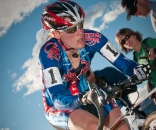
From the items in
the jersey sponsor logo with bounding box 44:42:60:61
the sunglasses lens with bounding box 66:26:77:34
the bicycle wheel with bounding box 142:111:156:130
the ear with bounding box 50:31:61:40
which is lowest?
A: the bicycle wheel with bounding box 142:111:156:130

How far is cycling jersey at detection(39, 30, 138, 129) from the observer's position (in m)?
1.65

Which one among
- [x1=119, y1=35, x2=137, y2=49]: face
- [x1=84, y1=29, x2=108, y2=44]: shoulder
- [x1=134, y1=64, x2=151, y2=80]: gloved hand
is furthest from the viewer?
[x1=119, y1=35, x2=137, y2=49]: face

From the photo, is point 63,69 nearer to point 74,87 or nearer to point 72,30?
point 74,87

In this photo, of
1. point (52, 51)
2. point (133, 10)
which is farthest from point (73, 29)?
point (133, 10)

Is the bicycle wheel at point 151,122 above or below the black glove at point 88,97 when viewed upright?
below

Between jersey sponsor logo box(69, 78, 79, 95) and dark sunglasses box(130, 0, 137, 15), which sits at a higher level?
dark sunglasses box(130, 0, 137, 15)

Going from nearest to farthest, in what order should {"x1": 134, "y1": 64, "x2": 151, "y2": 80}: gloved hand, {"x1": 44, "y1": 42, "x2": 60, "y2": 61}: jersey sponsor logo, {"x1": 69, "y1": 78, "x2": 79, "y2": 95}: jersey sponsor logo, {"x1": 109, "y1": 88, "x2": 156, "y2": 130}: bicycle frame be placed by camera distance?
{"x1": 109, "y1": 88, "x2": 156, "y2": 130}: bicycle frame, {"x1": 134, "y1": 64, "x2": 151, "y2": 80}: gloved hand, {"x1": 44, "y1": 42, "x2": 60, "y2": 61}: jersey sponsor logo, {"x1": 69, "y1": 78, "x2": 79, "y2": 95}: jersey sponsor logo

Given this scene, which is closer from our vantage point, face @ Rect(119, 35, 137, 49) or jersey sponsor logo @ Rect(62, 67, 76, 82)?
jersey sponsor logo @ Rect(62, 67, 76, 82)

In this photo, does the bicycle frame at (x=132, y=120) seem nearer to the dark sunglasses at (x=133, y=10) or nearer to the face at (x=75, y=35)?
the face at (x=75, y=35)

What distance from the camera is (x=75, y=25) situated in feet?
6.10

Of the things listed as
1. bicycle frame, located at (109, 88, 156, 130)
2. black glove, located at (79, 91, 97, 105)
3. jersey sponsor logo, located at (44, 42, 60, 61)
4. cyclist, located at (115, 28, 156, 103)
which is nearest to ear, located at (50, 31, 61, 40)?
jersey sponsor logo, located at (44, 42, 60, 61)

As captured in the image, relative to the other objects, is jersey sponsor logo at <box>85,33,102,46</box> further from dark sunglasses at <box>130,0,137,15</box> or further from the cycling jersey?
dark sunglasses at <box>130,0,137,15</box>

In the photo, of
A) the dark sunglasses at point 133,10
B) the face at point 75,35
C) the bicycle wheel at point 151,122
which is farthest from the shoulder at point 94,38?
the dark sunglasses at point 133,10

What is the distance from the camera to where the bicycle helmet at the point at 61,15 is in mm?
1841
